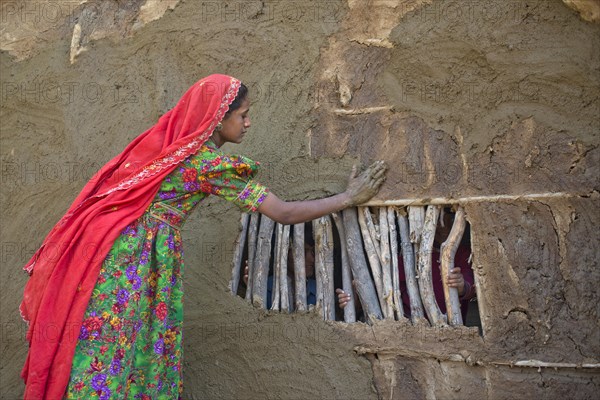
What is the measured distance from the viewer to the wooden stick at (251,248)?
13.2 ft

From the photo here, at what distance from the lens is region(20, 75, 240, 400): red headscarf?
3.08 metres

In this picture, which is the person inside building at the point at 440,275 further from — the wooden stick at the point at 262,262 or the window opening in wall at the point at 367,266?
the wooden stick at the point at 262,262

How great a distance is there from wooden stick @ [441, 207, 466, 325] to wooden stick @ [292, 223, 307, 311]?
2.39 feet

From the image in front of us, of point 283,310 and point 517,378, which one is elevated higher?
point 283,310

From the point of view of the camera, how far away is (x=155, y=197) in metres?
3.30

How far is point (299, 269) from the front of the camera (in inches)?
155

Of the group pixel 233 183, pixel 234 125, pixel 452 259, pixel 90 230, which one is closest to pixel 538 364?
pixel 452 259

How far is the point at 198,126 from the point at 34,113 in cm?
199

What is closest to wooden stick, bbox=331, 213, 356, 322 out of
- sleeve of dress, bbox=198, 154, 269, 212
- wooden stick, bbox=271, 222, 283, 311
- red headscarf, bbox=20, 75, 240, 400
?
wooden stick, bbox=271, 222, 283, 311

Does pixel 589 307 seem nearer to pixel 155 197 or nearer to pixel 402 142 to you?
pixel 402 142

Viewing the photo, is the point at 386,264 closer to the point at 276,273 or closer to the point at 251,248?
the point at 276,273

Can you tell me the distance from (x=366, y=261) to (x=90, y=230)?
4.59 ft

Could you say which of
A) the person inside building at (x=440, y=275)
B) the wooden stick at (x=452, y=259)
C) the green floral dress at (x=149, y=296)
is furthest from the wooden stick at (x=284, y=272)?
the wooden stick at (x=452, y=259)

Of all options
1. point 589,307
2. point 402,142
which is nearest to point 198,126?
point 402,142
